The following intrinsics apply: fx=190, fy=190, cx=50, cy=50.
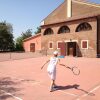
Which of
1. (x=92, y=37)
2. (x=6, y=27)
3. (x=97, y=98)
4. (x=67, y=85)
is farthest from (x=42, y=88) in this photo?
(x=6, y=27)

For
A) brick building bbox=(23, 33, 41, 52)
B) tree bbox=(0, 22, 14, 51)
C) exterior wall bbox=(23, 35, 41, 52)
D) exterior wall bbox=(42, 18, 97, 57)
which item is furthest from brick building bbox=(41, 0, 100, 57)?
tree bbox=(0, 22, 14, 51)

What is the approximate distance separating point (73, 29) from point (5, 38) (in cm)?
2894

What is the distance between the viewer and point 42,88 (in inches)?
363

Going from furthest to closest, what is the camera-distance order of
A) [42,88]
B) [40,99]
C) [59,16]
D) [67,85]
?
[59,16]
[67,85]
[42,88]
[40,99]

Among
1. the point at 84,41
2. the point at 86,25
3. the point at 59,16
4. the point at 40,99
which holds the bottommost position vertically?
the point at 40,99

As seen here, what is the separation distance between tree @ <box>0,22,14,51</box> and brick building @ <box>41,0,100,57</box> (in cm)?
2025

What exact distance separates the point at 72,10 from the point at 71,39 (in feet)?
19.7

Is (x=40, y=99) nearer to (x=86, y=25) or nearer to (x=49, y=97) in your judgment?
(x=49, y=97)

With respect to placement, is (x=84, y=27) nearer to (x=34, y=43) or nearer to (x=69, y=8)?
(x=69, y=8)

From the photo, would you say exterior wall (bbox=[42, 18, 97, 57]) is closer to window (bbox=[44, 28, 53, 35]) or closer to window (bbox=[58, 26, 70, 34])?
window (bbox=[58, 26, 70, 34])

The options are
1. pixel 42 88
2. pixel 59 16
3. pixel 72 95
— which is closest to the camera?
pixel 72 95

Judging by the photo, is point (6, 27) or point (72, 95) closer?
point (72, 95)

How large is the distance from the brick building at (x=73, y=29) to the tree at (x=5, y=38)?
20247 mm

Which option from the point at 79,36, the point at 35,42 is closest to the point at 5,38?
the point at 35,42
